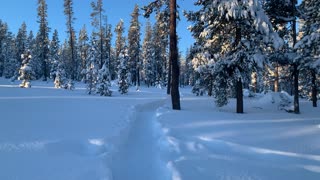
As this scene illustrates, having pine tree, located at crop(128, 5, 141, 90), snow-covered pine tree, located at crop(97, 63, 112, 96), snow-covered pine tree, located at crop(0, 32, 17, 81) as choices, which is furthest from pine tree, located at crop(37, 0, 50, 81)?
snow-covered pine tree, located at crop(97, 63, 112, 96)

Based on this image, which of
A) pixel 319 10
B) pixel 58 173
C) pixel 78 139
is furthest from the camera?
pixel 319 10

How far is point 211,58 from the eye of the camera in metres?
18.3

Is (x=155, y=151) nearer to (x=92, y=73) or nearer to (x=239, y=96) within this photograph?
(x=239, y=96)

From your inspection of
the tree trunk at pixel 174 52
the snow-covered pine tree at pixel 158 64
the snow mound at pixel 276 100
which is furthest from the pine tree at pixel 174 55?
the snow-covered pine tree at pixel 158 64

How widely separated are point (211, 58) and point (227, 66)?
1.96 m

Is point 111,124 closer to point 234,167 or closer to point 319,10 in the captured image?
point 234,167

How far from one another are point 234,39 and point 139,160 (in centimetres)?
1158

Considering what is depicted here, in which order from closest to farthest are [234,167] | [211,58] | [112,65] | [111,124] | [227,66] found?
[234,167], [111,124], [227,66], [211,58], [112,65]

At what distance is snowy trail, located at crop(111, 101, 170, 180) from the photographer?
6.60 m

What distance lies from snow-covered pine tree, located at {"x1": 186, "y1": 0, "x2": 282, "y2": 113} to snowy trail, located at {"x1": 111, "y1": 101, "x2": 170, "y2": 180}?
25.1 feet

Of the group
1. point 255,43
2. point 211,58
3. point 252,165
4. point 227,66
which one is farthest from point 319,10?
point 252,165

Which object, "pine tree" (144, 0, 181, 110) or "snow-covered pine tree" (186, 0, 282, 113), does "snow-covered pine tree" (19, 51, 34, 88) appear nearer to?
"pine tree" (144, 0, 181, 110)

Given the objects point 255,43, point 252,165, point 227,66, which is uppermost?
point 255,43

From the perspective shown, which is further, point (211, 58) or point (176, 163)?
point (211, 58)
